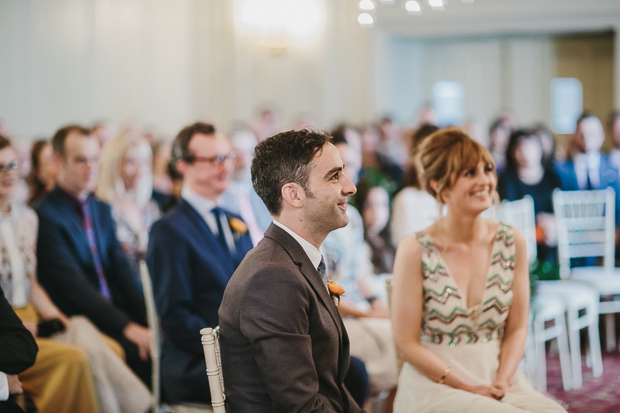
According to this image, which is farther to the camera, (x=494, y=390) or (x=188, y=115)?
(x=188, y=115)

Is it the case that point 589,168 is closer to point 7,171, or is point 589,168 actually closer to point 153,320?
point 153,320

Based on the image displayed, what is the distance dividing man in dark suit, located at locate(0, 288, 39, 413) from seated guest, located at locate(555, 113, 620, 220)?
184 inches

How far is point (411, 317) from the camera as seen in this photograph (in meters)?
2.34

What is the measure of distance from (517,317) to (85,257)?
2026 millimetres

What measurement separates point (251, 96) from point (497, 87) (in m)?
4.25

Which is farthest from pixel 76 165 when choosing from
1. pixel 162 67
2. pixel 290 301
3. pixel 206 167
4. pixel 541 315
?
pixel 162 67

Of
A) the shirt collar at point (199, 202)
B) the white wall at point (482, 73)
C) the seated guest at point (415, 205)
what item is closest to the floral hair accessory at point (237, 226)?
the shirt collar at point (199, 202)

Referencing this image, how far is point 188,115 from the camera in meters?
9.83

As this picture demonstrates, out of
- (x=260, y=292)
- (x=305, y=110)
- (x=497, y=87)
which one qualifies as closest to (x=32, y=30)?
(x=305, y=110)

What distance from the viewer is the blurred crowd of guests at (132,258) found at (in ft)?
8.56

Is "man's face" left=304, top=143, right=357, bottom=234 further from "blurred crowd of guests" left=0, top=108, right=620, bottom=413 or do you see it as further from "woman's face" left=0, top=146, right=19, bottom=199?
"woman's face" left=0, top=146, right=19, bottom=199

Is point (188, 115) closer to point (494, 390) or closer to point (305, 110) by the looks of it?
point (305, 110)

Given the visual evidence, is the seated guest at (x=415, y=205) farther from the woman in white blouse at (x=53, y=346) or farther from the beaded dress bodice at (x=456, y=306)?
the woman in white blouse at (x=53, y=346)

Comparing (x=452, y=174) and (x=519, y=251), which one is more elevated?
(x=452, y=174)
